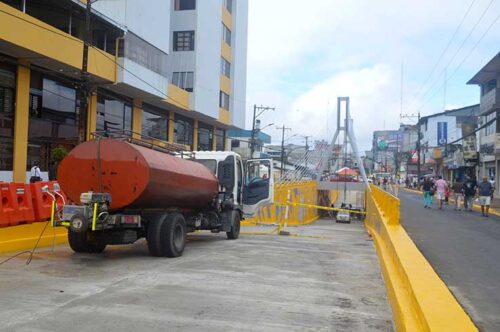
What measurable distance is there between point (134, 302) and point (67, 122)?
65.8 feet

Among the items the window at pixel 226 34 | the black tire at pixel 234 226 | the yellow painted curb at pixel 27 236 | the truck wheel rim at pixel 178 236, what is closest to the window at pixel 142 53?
the window at pixel 226 34

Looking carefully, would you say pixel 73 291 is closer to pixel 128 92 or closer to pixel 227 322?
pixel 227 322

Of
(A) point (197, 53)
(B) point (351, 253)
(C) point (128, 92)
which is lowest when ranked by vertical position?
(B) point (351, 253)

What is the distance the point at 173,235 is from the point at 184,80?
26.9 metres

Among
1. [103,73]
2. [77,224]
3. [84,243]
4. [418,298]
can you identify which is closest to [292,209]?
[103,73]

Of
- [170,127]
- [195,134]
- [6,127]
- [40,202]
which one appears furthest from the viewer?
[195,134]

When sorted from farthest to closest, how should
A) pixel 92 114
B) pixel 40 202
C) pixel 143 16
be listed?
pixel 143 16, pixel 92 114, pixel 40 202

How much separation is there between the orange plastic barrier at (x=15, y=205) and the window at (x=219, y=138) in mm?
33214

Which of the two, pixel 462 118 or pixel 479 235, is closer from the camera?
pixel 479 235

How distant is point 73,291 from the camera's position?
771 cm

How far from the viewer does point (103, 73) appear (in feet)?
82.1

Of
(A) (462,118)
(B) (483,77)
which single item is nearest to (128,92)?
(B) (483,77)

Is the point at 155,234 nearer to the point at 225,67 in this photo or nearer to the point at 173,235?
the point at 173,235

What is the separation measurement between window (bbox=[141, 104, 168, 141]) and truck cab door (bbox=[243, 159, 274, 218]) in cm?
1633
